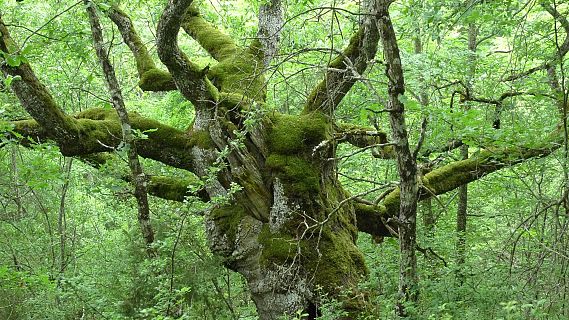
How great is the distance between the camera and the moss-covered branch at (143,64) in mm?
6543

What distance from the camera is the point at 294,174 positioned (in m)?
6.00

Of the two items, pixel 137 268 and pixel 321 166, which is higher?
pixel 321 166

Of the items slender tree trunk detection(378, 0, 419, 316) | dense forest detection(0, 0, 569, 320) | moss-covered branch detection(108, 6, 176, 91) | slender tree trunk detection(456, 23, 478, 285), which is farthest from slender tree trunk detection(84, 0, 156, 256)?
slender tree trunk detection(456, 23, 478, 285)

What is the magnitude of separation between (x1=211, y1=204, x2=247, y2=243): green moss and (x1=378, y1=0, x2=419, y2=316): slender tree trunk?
7.77 ft

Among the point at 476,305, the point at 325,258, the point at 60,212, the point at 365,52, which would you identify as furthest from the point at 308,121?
the point at 60,212

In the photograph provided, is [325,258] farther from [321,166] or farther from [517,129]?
[517,129]

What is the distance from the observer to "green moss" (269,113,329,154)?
241 inches

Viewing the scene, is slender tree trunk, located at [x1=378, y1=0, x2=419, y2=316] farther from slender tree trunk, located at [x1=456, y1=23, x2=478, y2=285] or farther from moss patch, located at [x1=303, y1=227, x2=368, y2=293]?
slender tree trunk, located at [x1=456, y1=23, x2=478, y2=285]

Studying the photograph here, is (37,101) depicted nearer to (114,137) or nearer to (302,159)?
(114,137)

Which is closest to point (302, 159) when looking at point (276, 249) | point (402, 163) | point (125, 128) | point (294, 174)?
point (294, 174)

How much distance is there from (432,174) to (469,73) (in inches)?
73.3

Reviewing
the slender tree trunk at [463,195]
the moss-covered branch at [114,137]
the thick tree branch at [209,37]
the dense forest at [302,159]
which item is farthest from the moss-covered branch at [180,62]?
the slender tree trunk at [463,195]

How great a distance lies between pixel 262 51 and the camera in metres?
7.52

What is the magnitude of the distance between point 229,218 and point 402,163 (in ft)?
8.89
